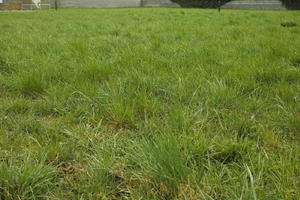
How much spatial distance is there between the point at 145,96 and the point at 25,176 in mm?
1005

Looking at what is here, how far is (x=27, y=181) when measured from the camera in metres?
1.09

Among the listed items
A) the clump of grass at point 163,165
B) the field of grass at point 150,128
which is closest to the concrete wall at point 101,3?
the field of grass at point 150,128

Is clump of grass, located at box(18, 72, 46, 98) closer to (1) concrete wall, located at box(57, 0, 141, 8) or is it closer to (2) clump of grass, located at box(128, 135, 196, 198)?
(2) clump of grass, located at box(128, 135, 196, 198)

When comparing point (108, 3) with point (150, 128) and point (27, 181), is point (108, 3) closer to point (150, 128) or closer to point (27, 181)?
point (150, 128)

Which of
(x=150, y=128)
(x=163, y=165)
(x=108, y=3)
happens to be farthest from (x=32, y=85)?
(x=108, y=3)

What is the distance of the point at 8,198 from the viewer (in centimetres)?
103

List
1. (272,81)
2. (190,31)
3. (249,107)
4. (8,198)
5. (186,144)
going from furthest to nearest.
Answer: (190,31) → (272,81) → (249,107) → (186,144) → (8,198)

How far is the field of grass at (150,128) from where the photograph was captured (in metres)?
1.09

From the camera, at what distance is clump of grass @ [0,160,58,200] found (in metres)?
1.05

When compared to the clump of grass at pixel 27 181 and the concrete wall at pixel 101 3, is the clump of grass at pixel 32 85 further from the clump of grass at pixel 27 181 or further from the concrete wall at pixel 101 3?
the concrete wall at pixel 101 3

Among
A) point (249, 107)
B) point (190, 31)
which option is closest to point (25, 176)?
point (249, 107)

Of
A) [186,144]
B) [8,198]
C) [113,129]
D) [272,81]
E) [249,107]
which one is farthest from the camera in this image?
[272,81]

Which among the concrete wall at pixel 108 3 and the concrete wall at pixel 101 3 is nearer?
the concrete wall at pixel 108 3

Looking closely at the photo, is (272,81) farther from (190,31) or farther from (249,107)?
(190,31)
